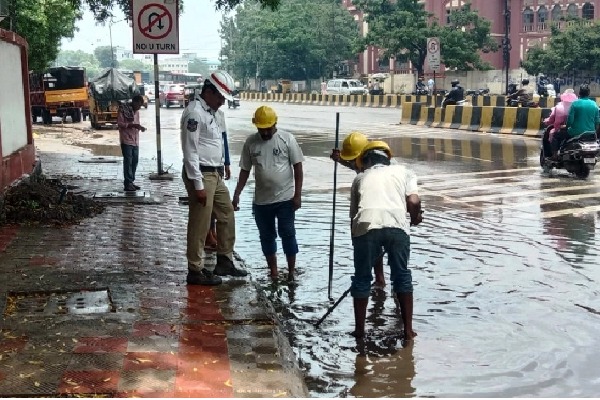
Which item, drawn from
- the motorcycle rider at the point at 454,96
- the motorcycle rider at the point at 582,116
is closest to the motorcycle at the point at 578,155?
the motorcycle rider at the point at 582,116

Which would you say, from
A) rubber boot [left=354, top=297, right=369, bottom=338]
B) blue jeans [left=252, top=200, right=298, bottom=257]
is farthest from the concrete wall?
rubber boot [left=354, top=297, right=369, bottom=338]

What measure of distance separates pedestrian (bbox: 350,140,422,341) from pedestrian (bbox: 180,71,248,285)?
1425 mm

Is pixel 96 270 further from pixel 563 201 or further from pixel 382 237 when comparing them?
pixel 563 201

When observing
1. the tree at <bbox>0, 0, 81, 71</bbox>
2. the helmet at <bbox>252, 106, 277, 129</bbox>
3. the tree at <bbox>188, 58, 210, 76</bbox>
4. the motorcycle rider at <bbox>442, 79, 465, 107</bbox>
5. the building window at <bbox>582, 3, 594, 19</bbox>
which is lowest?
the motorcycle rider at <bbox>442, 79, 465, 107</bbox>

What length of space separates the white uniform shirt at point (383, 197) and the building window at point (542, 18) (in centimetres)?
6015

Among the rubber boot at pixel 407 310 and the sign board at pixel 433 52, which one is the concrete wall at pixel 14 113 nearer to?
the rubber boot at pixel 407 310

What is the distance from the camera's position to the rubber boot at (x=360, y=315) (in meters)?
5.92

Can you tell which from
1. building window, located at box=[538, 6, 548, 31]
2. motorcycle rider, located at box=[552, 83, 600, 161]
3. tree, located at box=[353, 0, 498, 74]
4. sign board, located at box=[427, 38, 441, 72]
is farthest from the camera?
building window, located at box=[538, 6, 548, 31]

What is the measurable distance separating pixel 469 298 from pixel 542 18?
59794 mm

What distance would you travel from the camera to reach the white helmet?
6723mm

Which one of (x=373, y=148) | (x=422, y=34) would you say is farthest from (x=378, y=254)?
(x=422, y=34)

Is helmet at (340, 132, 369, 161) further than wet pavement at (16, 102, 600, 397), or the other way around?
helmet at (340, 132, 369, 161)

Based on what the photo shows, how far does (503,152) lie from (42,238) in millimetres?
13086

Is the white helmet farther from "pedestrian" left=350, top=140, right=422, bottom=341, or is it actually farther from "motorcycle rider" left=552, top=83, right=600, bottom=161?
"motorcycle rider" left=552, top=83, right=600, bottom=161
